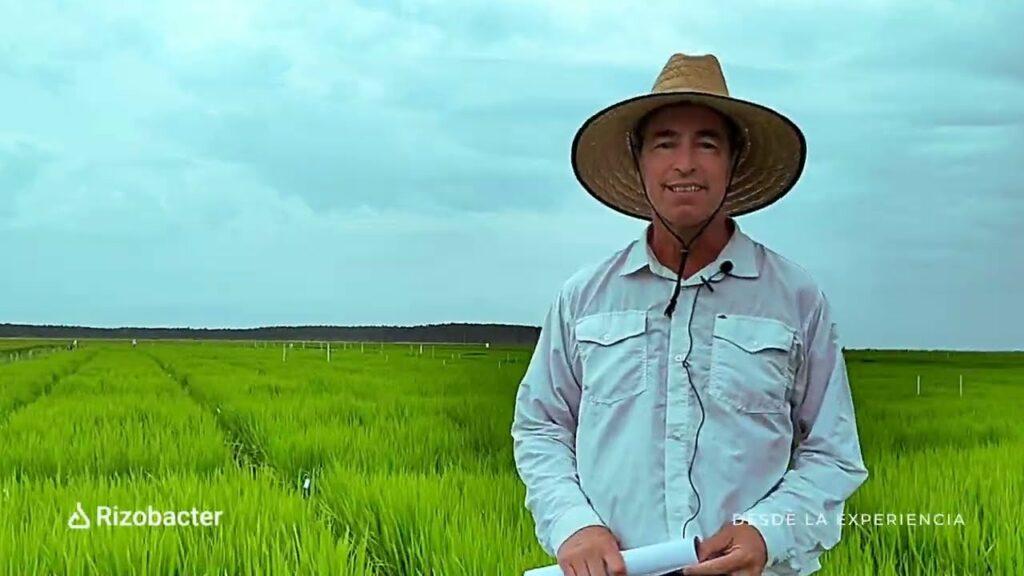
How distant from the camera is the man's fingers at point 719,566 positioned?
883 mm

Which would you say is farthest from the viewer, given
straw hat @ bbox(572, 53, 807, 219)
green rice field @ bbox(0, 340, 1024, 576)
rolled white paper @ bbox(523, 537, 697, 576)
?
green rice field @ bbox(0, 340, 1024, 576)

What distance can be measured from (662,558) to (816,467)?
0.17m

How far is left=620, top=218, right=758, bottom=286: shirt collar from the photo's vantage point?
38.2 inches

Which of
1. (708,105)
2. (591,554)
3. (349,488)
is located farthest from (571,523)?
(349,488)

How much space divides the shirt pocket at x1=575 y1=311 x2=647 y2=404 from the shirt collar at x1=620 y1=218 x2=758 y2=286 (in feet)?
0.14

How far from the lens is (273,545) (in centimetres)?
190

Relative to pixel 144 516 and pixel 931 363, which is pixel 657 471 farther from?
pixel 931 363

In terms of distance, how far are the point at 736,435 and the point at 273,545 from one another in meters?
1.19

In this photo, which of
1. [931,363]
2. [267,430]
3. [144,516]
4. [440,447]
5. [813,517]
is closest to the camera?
[813,517]

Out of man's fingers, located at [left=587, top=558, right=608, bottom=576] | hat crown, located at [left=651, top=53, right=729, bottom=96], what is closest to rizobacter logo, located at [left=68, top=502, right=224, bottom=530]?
man's fingers, located at [left=587, top=558, right=608, bottom=576]

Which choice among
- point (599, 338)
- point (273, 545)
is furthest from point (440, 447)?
point (599, 338)

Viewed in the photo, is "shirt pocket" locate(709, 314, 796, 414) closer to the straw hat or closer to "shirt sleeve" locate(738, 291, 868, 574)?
"shirt sleeve" locate(738, 291, 868, 574)

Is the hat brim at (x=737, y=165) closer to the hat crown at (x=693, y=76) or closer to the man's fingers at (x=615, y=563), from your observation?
the hat crown at (x=693, y=76)

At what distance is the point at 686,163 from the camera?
0.94 m
